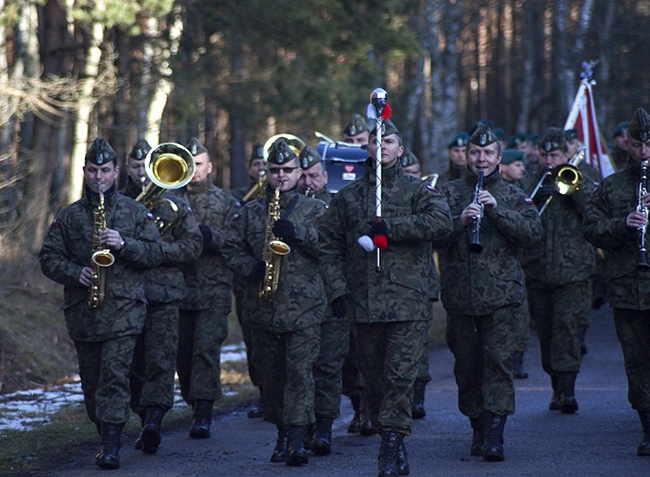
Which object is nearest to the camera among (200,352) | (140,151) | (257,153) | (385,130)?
(385,130)

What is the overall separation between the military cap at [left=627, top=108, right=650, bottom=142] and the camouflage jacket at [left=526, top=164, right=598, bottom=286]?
263 cm

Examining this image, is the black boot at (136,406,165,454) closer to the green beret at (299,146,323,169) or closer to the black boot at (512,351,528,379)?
the green beret at (299,146,323,169)

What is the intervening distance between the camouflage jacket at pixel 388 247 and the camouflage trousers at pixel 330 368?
1.17 m

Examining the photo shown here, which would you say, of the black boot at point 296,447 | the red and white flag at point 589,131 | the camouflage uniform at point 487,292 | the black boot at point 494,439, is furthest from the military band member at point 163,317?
the red and white flag at point 589,131

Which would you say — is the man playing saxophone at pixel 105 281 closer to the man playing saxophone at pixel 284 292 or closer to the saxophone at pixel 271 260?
the man playing saxophone at pixel 284 292

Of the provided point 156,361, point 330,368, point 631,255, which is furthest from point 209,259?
point 631,255

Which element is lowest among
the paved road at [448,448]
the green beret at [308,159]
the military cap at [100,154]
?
the paved road at [448,448]

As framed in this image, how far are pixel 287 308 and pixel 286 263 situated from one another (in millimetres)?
351

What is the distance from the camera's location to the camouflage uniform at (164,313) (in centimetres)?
995

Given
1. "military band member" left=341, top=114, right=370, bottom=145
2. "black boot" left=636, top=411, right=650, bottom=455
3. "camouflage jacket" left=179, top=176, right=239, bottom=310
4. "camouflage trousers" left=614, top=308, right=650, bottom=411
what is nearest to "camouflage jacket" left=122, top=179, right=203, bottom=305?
"camouflage jacket" left=179, top=176, right=239, bottom=310

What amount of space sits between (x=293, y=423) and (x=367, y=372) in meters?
0.67

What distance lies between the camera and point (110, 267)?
9.20 m

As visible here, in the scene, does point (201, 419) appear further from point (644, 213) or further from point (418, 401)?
point (644, 213)

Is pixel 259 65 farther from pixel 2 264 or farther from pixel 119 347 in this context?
pixel 119 347
